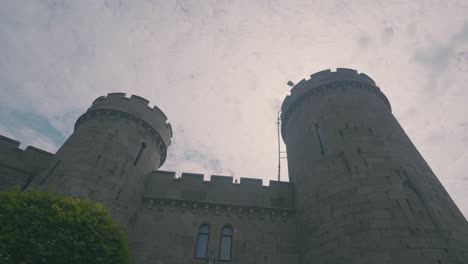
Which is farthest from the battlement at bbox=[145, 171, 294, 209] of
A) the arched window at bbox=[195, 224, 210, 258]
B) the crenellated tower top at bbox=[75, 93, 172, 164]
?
the crenellated tower top at bbox=[75, 93, 172, 164]

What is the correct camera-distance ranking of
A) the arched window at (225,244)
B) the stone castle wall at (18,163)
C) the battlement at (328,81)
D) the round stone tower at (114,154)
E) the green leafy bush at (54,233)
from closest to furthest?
the green leafy bush at (54,233) < the round stone tower at (114,154) < the arched window at (225,244) < the stone castle wall at (18,163) < the battlement at (328,81)

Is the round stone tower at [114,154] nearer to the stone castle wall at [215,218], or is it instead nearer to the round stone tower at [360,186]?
the stone castle wall at [215,218]

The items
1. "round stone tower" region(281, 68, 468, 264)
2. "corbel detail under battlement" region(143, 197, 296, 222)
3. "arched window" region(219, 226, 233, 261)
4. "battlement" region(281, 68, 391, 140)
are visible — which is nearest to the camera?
"round stone tower" region(281, 68, 468, 264)

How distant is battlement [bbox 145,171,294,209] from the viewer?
51.4 feet

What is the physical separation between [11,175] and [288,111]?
56.7ft

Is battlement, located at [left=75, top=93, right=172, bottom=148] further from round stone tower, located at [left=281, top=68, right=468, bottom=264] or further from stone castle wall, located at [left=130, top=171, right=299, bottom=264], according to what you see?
round stone tower, located at [left=281, top=68, right=468, bottom=264]

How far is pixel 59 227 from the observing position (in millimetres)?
8898

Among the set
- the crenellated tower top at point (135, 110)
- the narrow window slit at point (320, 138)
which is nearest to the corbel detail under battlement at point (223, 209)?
the narrow window slit at point (320, 138)

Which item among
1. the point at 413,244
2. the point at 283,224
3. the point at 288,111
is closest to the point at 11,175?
the point at 283,224

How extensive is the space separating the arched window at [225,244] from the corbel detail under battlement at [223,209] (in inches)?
33.8

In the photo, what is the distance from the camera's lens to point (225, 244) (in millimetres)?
14227

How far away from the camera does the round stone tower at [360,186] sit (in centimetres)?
990

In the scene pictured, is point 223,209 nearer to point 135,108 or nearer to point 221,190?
point 221,190

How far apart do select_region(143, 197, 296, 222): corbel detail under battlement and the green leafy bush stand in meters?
5.21
